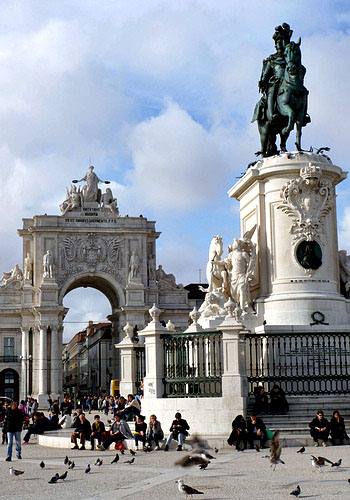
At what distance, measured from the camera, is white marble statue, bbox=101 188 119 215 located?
76.1 m

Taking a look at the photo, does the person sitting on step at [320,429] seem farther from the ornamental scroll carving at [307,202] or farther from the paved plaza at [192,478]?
the ornamental scroll carving at [307,202]

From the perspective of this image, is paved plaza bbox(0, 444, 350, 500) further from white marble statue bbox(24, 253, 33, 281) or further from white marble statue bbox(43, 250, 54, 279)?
white marble statue bbox(24, 253, 33, 281)

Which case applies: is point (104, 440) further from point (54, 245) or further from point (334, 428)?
point (54, 245)

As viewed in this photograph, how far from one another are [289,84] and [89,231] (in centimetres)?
5540

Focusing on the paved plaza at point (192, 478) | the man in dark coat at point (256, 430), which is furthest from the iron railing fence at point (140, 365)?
the man in dark coat at point (256, 430)

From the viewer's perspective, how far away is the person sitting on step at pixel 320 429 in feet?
53.9

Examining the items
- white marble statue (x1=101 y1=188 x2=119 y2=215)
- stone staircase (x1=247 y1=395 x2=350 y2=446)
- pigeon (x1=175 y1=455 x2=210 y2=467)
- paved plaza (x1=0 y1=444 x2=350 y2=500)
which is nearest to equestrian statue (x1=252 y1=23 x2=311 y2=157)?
stone staircase (x1=247 y1=395 x2=350 y2=446)

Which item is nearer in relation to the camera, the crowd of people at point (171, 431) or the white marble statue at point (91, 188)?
the crowd of people at point (171, 431)

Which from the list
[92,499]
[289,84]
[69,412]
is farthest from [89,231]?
[92,499]

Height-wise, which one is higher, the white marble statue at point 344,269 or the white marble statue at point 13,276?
the white marble statue at point 13,276

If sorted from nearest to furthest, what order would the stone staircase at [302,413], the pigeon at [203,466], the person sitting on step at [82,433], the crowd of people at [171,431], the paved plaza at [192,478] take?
the paved plaza at [192,478] → the pigeon at [203,466] → the crowd of people at [171,431] → the stone staircase at [302,413] → the person sitting on step at [82,433]

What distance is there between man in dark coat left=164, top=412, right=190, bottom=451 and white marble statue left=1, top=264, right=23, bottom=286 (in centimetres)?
5778

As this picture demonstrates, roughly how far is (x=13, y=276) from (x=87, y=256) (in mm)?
6496

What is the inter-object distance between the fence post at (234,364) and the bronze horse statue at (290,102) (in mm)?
4660
